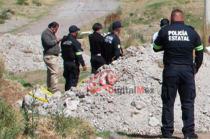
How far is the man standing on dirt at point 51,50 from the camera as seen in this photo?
1489 centimetres

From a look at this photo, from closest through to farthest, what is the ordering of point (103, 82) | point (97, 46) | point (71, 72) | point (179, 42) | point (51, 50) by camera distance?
point (179, 42) < point (103, 82) < point (97, 46) < point (71, 72) < point (51, 50)

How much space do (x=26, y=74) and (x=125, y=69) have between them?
32.0 feet

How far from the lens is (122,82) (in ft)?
42.4

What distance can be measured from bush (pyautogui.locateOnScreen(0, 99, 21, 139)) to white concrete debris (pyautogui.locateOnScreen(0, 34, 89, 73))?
14536 mm

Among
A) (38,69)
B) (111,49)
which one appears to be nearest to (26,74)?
(38,69)

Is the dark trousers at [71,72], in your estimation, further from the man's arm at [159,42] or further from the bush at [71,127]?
the bush at [71,127]

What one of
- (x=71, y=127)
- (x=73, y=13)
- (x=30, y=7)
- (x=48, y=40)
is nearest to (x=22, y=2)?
(x=30, y=7)

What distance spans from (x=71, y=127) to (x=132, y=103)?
114 inches

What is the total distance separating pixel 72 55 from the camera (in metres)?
14.5

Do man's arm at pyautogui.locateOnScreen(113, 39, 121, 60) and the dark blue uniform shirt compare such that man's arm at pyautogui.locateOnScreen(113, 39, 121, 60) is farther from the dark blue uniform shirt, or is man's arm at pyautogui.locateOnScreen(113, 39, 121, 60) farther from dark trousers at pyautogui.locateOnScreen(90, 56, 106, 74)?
the dark blue uniform shirt

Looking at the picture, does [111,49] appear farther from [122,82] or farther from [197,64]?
[197,64]

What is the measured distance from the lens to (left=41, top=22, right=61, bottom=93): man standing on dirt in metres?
14.9

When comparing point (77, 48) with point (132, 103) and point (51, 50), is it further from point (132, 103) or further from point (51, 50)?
point (132, 103)

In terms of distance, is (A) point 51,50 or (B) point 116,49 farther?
A: (A) point 51,50
